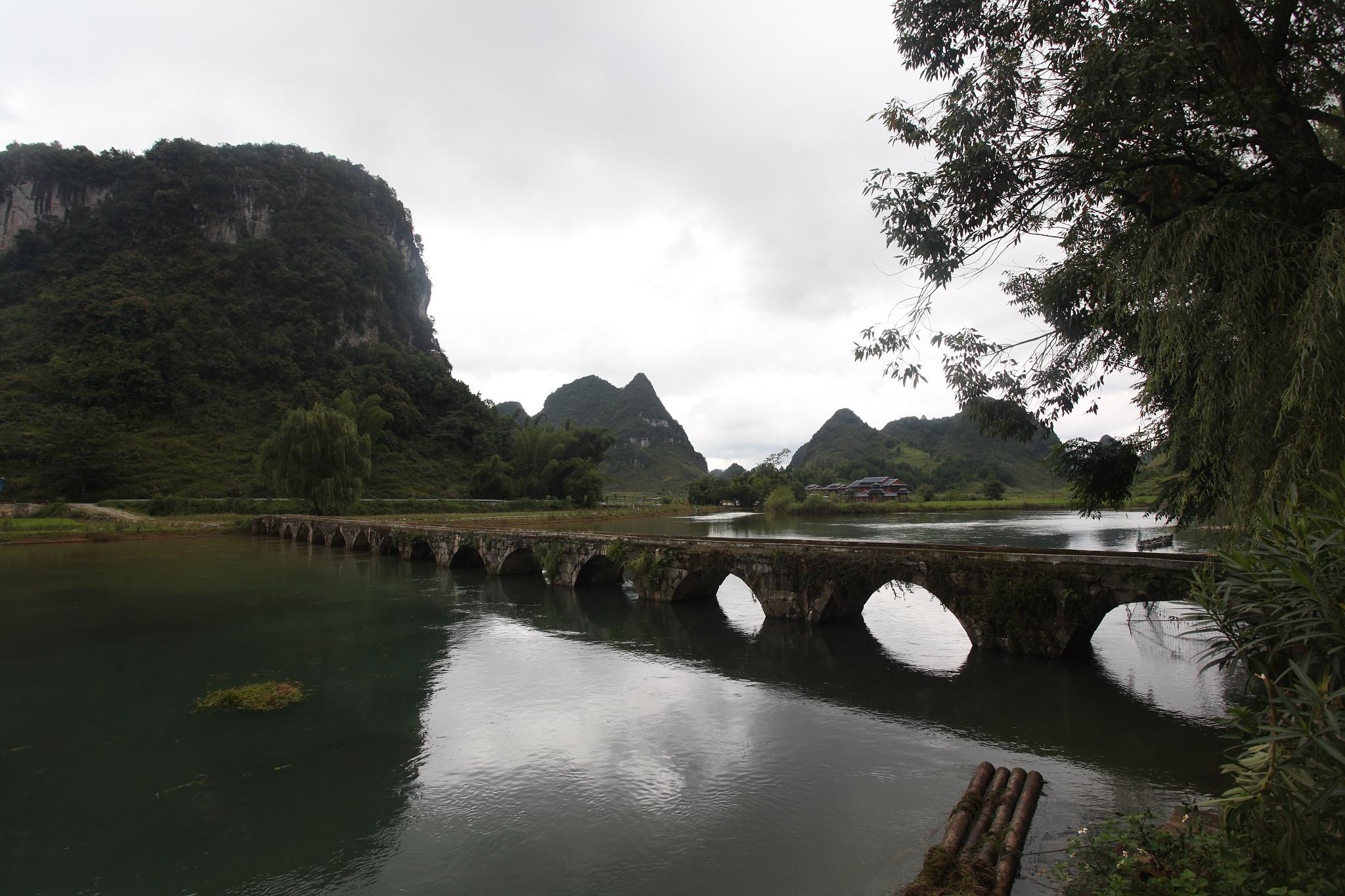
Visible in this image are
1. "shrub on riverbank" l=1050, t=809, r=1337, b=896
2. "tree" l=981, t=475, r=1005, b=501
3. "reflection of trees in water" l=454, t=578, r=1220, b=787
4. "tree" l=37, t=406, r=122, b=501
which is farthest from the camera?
"tree" l=981, t=475, r=1005, b=501

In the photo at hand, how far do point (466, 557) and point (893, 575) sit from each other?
76.2 feet

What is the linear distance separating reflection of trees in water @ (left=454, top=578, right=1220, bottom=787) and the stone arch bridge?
752mm

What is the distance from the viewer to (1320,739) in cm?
343

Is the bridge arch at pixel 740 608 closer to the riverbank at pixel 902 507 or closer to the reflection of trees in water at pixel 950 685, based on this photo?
the reflection of trees in water at pixel 950 685

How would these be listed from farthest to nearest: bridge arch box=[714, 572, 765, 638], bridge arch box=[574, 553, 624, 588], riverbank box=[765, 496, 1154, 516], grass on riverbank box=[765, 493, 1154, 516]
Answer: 1. grass on riverbank box=[765, 493, 1154, 516]
2. riverbank box=[765, 496, 1154, 516]
3. bridge arch box=[574, 553, 624, 588]
4. bridge arch box=[714, 572, 765, 638]

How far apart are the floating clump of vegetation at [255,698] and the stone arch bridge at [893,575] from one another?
1057 centimetres

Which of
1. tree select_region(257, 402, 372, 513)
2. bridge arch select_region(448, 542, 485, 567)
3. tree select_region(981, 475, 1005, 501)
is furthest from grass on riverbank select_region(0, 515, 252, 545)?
tree select_region(981, 475, 1005, 501)

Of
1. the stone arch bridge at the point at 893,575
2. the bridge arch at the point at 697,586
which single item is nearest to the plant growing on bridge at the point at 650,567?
the stone arch bridge at the point at 893,575

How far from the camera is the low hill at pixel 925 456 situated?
123706mm

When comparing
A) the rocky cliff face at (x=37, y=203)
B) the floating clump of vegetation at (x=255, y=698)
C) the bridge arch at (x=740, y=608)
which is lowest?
the floating clump of vegetation at (x=255, y=698)

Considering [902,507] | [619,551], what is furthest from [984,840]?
[902,507]

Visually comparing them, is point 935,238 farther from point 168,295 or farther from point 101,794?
point 168,295

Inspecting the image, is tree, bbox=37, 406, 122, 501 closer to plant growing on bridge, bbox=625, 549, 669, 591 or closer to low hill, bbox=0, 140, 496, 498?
low hill, bbox=0, 140, 496, 498

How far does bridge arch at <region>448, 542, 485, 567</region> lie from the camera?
31266mm
